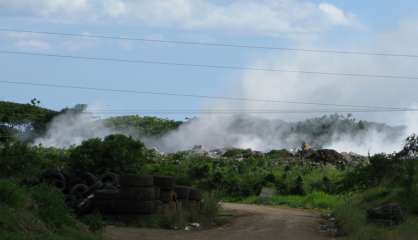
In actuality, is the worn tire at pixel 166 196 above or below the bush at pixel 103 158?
below

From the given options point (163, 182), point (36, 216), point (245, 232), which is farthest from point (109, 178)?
point (36, 216)

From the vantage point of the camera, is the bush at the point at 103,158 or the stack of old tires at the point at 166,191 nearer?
the stack of old tires at the point at 166,191

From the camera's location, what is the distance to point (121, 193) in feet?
83.0

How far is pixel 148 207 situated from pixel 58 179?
370 centimetres

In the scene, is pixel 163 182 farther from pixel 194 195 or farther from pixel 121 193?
pixel 121 193

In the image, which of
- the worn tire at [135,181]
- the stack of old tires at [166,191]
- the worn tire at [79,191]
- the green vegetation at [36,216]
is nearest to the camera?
the green vegetation at [36,216]

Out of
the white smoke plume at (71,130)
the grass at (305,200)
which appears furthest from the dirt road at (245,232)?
the white smoke plume at (71,130)

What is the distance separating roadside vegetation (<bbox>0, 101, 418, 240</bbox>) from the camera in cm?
1719

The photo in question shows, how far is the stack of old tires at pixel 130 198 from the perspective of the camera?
2519cm

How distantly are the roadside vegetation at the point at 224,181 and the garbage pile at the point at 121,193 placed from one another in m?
0.53

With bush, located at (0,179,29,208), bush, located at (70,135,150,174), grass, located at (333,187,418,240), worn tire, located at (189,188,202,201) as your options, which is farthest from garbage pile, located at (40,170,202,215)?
bush, located at (0,179,29,208)

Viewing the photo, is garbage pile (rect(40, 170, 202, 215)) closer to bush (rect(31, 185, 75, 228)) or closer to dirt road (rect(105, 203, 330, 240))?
dirt road (rect(105, 203, 330, 240))

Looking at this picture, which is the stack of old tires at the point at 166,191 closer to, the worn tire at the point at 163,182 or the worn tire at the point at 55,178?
the worn tire at the point at 163,182

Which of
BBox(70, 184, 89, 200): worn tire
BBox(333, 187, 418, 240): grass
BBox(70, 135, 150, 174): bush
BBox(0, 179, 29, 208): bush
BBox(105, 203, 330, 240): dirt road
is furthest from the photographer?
BBox(70, 135, 150, 174): bush
